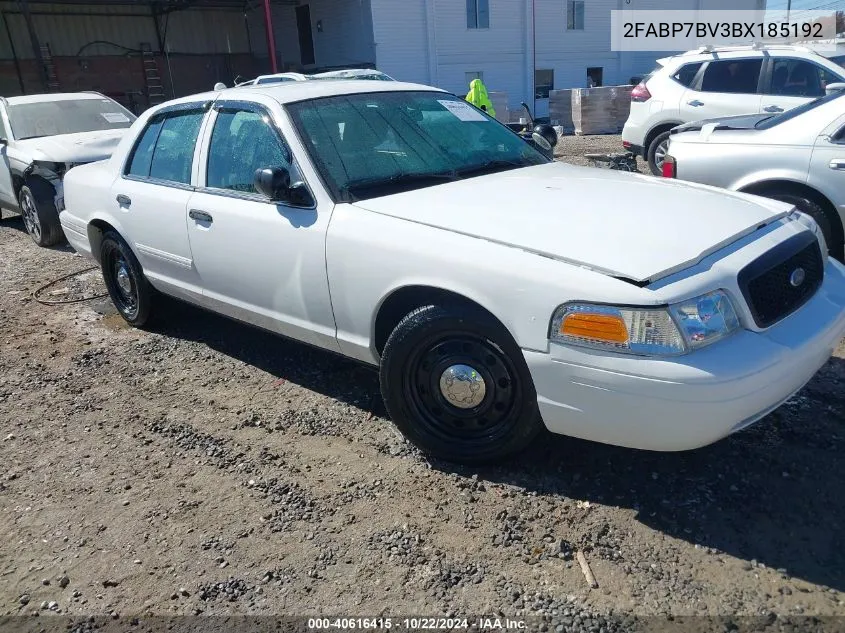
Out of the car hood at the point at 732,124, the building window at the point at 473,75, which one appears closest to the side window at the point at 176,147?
the car hood at the point at 732,124

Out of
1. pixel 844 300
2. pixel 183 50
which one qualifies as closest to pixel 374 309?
pixel 844 300

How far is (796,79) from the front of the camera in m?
9.13

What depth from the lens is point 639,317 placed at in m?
2.43

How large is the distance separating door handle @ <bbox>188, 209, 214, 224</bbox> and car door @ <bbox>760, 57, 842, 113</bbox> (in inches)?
312

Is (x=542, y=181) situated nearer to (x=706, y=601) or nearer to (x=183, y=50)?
(x=706, y=601)

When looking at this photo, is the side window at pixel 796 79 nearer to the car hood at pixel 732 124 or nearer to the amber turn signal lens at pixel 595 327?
the car hood at pixel 732 124

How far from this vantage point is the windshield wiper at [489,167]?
3.67 meters

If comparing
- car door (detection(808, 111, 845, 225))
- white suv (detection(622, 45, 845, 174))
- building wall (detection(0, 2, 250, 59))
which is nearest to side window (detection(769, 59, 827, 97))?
white suv (detection(622, 45, 845, 174))

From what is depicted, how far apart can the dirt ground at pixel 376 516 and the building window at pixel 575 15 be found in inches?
1063

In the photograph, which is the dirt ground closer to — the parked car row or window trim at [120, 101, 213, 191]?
the parked car row

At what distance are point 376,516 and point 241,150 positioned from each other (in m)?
2.15

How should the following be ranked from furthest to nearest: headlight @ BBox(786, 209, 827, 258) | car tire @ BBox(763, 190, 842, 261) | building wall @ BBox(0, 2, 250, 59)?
building wall @ BBox(0, 2, 250, 59), car tire @ BBox(763, 190, 842, 261), headlight @ BBox(786, 209, 827, 258)

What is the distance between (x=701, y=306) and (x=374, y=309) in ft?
4.54

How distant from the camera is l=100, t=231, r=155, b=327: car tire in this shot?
15.9 ft
